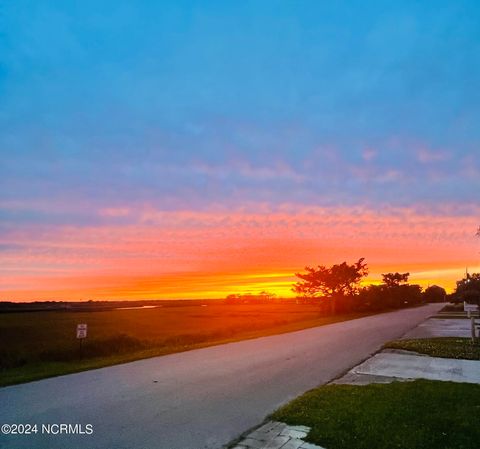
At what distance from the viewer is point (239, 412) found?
732cm

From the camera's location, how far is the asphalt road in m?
6.05

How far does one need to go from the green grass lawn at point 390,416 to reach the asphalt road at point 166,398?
33.0 inches

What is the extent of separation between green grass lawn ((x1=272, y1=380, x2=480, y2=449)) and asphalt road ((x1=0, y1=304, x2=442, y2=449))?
838mm

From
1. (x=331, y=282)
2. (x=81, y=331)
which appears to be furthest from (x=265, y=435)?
(x=331, y=282)

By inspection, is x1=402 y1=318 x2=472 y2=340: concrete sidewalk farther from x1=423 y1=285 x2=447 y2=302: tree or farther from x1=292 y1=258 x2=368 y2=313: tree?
x1=423 y1=285 x2=447 y2=302: tree

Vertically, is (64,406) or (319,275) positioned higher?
(319,275)

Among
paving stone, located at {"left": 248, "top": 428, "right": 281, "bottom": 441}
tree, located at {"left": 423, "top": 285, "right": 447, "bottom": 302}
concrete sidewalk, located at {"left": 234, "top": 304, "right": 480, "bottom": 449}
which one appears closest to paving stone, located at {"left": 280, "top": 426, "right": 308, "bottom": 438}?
concrete sidewalk, located at {"left": 234, "top": 304, "right": 480, "bottom": 449}

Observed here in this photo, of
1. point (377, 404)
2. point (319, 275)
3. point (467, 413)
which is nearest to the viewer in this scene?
point (467, 413)

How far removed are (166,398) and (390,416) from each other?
4.07 meters

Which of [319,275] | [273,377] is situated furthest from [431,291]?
[273,377]

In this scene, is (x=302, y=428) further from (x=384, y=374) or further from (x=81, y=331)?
(x=81, y=331)

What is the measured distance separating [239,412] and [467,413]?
372 centimetres

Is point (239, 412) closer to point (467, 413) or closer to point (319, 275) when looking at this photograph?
point (467, 413)

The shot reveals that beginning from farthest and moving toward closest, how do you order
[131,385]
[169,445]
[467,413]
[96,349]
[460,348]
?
[96,349] < [460,348] < [131,385] < [467,413] < [169,445]
